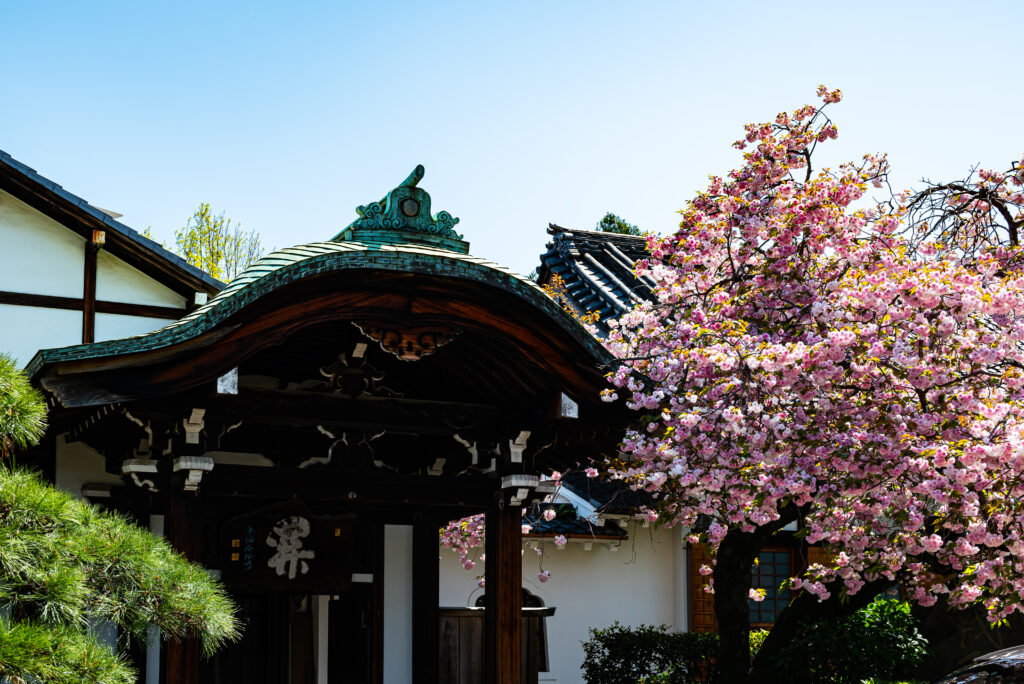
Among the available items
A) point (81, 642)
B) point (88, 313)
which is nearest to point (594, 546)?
point (88, 313)

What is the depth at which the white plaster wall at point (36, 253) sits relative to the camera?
10.9m

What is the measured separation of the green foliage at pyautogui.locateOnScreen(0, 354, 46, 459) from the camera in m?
6.20

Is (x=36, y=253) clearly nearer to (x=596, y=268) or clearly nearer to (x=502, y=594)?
(x=502, y=594)

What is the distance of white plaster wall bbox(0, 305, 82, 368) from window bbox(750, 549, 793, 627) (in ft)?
36.3

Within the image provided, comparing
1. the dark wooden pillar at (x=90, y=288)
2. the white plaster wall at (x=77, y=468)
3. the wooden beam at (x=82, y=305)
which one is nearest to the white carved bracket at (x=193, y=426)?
the white plaster wall at (x=77, y=468)

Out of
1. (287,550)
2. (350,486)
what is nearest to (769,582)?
(287,550)

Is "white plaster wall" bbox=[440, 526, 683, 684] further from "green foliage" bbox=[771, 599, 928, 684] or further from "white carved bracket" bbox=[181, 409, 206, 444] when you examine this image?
"white carved bracket" bbox=[181, 409, 206, 444]

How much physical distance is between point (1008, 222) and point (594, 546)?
7786mm

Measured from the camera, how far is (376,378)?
955 centimetres

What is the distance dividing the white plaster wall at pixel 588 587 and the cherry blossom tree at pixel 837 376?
16.8ft

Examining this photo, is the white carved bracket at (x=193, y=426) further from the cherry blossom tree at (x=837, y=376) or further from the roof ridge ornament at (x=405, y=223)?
the cherry blossom tree at (x=837, y=376)

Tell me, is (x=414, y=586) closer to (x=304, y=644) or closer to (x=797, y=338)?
(x=304, y=644)

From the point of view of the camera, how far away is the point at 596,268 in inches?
861

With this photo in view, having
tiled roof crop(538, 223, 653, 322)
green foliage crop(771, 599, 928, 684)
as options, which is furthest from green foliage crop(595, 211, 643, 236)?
green foliage crop(771, 599, 928, 684)
